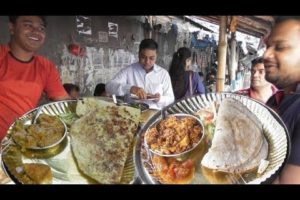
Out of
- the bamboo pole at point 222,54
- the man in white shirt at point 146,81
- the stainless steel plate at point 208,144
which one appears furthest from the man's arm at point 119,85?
the bamboo pole at point 222,54

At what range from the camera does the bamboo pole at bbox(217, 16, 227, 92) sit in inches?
216

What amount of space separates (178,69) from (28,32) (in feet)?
5.14

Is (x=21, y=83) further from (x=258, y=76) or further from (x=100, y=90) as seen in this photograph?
(x=258, y=76)

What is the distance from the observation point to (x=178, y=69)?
5.56 m

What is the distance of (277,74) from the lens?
5352 millimetres

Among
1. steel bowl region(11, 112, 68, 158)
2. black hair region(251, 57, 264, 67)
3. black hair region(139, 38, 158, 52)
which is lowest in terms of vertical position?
steel bowl region(11, 112, 68, 158)

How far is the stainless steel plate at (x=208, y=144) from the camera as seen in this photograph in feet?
17.4

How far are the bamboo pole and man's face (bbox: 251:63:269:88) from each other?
11.9 inches

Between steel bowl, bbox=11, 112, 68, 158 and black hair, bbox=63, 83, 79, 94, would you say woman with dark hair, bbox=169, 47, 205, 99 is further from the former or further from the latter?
steel bowl, bbox=11, 112, 68, 158

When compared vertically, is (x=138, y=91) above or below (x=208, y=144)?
above

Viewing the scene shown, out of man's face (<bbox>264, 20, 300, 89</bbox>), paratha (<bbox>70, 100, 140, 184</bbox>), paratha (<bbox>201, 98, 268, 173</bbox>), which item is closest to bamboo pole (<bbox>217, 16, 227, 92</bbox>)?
paratha (<bbox>201, 98, 268, 173</bbox>)

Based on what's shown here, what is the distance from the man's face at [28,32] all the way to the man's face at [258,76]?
2149 mm

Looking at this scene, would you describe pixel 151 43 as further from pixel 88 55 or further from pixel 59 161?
pixel 59 161

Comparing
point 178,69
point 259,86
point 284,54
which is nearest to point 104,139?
point 178,69
